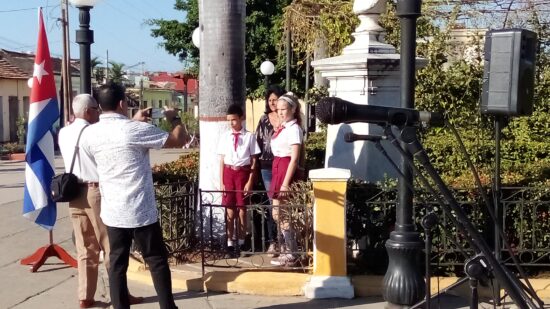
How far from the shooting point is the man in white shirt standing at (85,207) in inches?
231

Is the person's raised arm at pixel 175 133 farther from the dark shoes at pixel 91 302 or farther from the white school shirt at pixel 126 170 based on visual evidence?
the dark shoes at pixel 91 302

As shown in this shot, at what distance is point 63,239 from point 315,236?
4.56 m

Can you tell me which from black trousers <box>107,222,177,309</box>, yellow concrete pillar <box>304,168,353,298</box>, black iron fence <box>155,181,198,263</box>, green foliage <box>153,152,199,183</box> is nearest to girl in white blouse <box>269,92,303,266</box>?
yellow concrete pillar <box>304,168,353,298</box>

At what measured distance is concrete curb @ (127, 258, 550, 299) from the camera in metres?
6.19

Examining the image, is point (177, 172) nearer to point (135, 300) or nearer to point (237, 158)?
point (237, 158)

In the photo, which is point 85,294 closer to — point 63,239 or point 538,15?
point 63,239

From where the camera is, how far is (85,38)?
8141 millimetres

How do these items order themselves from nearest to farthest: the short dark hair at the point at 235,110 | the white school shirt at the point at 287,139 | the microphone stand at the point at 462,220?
the microphone stand at the point at 462,220, the white school shirt at the point at 287,139, the short dark hair at the point at 235,110

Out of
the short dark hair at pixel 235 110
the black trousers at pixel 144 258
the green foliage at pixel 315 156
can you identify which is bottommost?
the black trousers at pixel 144 258

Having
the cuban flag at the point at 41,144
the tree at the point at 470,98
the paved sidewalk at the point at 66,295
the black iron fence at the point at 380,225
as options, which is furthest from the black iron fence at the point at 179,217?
the tree at the point at 470,98

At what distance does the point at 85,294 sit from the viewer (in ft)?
20.0

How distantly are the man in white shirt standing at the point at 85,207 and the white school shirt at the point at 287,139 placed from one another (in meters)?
1.77

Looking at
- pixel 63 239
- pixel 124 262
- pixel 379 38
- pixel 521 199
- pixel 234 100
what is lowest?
pixel 63 239

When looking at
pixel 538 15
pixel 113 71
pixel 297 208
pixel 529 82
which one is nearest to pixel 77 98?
pixel 297 208
